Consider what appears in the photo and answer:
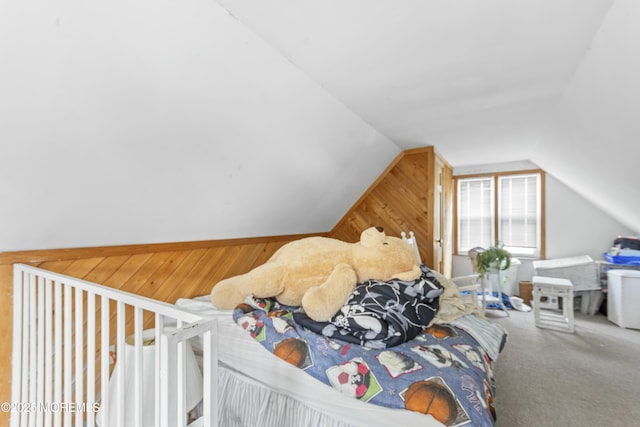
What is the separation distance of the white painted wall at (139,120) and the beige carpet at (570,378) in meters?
2.21

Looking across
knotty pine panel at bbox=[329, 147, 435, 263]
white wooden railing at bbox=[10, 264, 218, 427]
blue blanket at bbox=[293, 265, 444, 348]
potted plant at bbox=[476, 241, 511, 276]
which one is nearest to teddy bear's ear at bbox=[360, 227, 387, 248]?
blue blanket at bbox=[293, 265, 444, 348]

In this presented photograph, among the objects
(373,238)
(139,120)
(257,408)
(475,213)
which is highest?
(139,120)

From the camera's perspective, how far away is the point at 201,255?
7.00ft

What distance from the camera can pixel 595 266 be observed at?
137 inches

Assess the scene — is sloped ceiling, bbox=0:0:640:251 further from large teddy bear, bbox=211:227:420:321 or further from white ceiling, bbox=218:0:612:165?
large teddy bear, bbox=211:227:420:321

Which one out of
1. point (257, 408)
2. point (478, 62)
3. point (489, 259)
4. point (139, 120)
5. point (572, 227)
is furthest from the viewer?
point (572, 227)

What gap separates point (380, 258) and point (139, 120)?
1434mm

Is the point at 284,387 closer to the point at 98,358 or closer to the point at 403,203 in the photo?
the point at 98,358

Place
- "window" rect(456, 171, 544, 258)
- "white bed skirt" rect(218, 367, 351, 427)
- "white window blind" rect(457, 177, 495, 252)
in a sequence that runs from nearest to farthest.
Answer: "white bed skirt" rect(218, 367, 351, 427) → "window" rect(456, 171, 544, 258) → "white window blind" rect(457, 177, 495, 252)

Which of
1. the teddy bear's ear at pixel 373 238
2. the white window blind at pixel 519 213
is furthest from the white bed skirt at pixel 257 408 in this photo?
the white window blind at pixel 519 213

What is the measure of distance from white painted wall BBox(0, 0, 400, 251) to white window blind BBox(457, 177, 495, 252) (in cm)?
348

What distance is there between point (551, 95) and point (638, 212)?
199cm

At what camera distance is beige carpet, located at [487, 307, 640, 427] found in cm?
172

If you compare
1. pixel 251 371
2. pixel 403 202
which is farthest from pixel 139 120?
pixel 403 202
